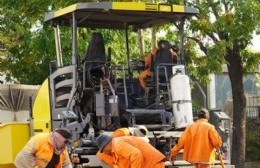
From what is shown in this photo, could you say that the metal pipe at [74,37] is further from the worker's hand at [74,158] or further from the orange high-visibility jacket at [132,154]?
the orange high-visibility jacket at [132,154]

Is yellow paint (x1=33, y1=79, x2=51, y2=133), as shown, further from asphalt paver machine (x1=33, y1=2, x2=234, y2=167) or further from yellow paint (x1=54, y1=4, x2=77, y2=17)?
yellow paint (x1=54, y1=4, x2=77, y2=17)

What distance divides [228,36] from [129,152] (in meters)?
8.70

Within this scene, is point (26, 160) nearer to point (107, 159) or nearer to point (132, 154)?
point (107, 159)


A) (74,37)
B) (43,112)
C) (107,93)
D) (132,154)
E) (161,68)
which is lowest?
(132,154)

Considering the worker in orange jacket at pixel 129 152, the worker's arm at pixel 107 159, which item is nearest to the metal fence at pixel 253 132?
the worker in orange jacket at pixel 129 152

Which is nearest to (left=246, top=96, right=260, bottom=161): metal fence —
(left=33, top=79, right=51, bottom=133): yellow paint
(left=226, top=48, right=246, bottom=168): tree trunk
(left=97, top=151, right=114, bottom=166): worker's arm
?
(left=226, top=48, right=246, bottom=168): tree trunk

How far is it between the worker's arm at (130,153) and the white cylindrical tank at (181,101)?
9.65ft

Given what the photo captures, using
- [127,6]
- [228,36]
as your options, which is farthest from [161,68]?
[228,36]

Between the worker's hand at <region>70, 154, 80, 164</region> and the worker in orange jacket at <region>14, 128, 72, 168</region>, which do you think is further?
the worker's hand at <region>70, 154, 80, 164</region>

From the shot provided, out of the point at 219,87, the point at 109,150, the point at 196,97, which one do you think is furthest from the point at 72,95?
the point at 219,87

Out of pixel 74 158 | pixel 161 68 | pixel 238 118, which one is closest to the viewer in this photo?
pixel 74 158

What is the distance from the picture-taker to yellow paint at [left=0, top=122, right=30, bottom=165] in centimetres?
1088

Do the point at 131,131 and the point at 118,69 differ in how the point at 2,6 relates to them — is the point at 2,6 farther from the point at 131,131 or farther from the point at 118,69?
the point at 131,131

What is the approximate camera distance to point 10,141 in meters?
11.0
